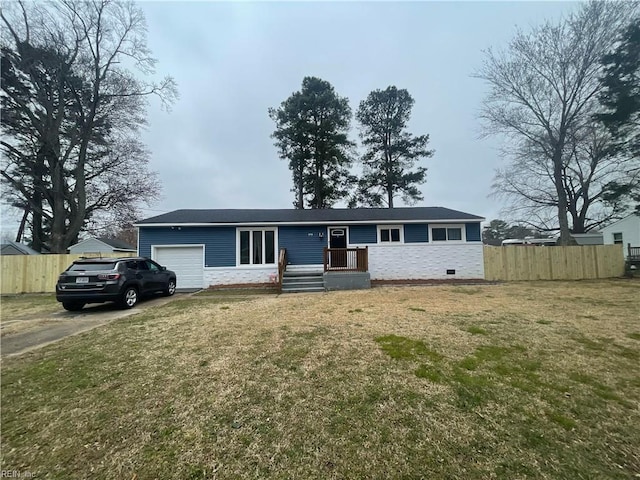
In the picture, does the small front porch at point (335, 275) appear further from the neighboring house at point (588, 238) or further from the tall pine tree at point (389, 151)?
the neighboring house at point (588, 238)

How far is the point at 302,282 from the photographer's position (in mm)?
11859

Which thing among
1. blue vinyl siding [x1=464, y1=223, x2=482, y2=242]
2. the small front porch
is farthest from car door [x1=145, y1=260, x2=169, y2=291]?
blue vinyl siding [x1=464, y1=223, x2=482, y2=242]

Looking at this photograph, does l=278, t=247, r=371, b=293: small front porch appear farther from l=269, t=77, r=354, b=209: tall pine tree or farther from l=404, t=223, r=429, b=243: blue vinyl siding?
l=269, t=77, r=354, b=209: tall pine tree

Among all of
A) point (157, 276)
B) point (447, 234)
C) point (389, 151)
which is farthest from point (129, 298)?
point (389, 151)

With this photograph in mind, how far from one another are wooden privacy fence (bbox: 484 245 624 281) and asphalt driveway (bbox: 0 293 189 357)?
48.5 ft

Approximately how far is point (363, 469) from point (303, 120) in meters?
25.1

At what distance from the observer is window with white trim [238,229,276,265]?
13.6 m

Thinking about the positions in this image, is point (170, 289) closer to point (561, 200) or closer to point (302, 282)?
point (302, 282)

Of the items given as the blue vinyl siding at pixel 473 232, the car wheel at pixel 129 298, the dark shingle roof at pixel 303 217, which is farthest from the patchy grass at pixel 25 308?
the blue vinyl siding at pixel 473 232

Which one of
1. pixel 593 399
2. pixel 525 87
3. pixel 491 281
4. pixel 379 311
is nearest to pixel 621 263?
pixel 491 281

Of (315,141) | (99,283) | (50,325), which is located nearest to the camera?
(50,325)

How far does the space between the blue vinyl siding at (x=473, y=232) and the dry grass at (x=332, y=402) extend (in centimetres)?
884

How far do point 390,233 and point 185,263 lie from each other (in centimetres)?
1023

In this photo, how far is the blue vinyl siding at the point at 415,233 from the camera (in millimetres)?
13984
